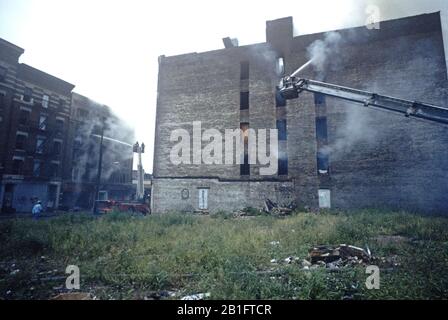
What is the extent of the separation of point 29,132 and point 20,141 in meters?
1.18

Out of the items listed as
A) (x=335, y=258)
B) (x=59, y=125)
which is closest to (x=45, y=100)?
(x=59, y=125)

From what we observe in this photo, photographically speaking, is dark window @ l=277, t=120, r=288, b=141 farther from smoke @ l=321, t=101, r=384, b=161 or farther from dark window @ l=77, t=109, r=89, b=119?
dark window @ l=77, t=109, r=89, b=119

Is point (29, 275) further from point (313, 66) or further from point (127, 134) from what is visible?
point (127, 134)

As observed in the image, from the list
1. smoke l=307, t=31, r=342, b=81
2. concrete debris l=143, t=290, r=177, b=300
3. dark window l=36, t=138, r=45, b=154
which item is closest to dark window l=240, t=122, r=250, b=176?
smoke l=307, t=31, r=342, b=81

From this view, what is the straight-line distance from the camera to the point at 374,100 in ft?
31.1

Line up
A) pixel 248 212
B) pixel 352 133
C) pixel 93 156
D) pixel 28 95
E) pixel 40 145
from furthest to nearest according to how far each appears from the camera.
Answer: pixel 93 156 < pixel 40 145 < pixel 28 95 < pixel 352 133 < pixel 248 212

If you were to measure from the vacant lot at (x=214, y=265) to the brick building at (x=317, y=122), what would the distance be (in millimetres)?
7637

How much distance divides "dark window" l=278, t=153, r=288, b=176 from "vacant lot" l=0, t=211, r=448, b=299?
30.3 feet

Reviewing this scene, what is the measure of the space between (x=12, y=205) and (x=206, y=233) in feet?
72.7

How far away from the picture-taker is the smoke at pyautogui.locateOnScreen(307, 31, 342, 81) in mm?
18297

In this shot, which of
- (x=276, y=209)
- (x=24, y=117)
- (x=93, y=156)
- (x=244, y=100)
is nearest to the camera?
(x=276, y=209)

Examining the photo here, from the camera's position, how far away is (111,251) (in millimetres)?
7074

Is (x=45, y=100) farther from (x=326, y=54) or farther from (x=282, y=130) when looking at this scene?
(x=326, y=54)

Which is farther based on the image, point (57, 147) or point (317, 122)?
point (57, 147)
